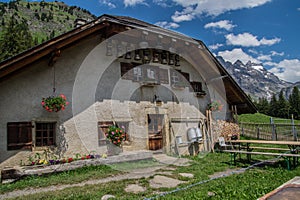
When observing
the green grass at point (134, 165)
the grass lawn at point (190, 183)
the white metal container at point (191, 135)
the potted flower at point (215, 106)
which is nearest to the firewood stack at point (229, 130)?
the potted flower at point (215, 106)

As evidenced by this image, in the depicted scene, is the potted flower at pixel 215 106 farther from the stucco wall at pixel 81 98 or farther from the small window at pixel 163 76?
the small window at pixel 163 76

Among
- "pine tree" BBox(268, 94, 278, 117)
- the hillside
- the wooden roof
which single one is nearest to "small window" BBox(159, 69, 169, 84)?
the wooden roof

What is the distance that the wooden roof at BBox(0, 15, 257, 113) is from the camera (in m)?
6.78

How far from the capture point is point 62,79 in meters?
7.92

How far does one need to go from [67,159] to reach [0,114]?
2378mm

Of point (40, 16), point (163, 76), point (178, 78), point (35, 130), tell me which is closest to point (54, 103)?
point (35, 130)

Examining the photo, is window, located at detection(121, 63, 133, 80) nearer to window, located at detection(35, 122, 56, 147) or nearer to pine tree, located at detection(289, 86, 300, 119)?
window, located at detection(35, 122, 56, 147)

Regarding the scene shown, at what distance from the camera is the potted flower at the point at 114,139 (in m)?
8.19

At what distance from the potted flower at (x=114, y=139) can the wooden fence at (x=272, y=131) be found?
30.6 ft

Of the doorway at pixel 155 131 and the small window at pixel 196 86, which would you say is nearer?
the doorway at pixel 155 131

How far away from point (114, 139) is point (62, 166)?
195 cm

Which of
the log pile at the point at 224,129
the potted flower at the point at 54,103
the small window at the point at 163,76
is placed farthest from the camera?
the log pile at the point at 224,129

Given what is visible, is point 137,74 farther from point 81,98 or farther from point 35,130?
point 35,130

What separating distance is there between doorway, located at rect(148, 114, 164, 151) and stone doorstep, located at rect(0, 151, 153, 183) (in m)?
1.22
